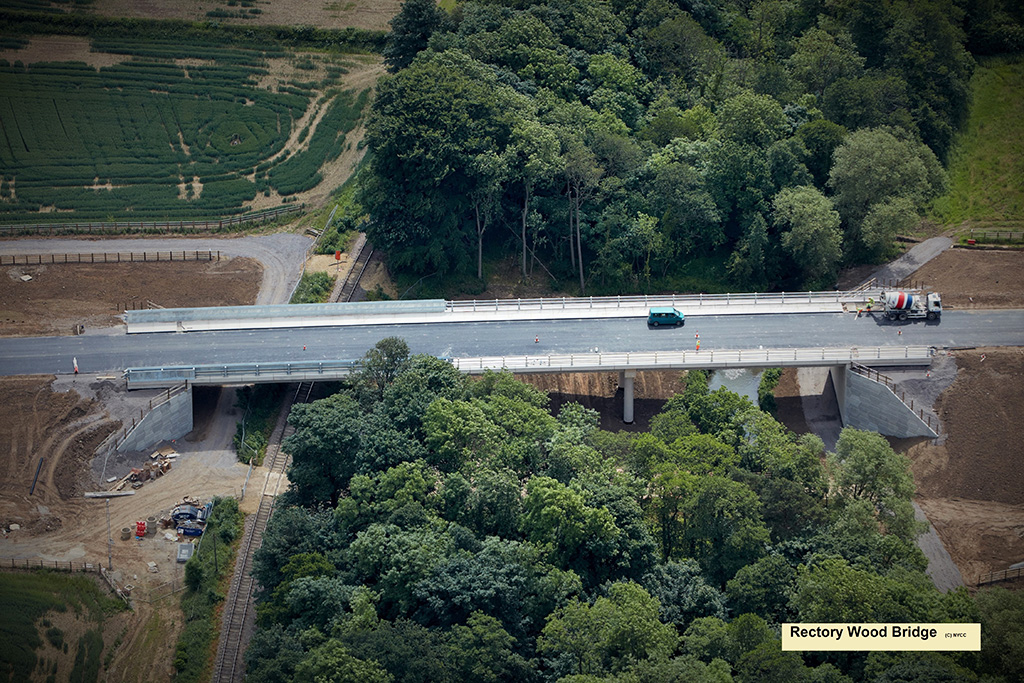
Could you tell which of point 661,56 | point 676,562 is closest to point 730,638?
point 676,562

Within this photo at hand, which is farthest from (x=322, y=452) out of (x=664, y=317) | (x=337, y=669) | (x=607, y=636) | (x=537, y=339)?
(x=664, y=317)

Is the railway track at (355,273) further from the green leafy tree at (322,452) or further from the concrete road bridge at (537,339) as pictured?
the green leafy tree at (322,452)

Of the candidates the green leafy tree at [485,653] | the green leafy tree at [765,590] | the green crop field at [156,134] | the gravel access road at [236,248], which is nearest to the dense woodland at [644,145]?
the gravel access road at [236,248]

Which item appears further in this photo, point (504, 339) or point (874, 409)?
point (504, 339)

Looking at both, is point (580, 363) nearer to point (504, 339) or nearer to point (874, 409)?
point (504, 339)

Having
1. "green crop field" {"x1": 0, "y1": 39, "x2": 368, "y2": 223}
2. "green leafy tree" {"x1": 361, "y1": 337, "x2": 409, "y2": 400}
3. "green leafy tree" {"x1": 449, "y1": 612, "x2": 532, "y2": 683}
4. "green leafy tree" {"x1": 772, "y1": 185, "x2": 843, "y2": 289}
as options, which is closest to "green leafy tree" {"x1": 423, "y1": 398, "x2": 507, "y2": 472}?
"green leafy tree" {"x1": 361, "y1": 337, "x2": 409, "y2": 400}

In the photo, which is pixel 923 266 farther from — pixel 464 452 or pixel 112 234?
pixel 112 234
